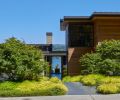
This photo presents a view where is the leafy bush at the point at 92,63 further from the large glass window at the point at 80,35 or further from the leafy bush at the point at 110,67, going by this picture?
the large glass window at the point at 80,35

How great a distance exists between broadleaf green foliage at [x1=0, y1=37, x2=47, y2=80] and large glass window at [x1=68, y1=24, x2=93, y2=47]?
1191cm

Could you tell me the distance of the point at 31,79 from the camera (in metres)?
21.6

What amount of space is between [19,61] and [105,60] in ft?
25.2

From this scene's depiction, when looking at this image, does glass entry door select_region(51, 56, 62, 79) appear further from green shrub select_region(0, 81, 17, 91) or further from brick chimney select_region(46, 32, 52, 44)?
green shrub select_region(0, 81, 17, 91)

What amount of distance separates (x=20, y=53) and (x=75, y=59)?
41.9 feet

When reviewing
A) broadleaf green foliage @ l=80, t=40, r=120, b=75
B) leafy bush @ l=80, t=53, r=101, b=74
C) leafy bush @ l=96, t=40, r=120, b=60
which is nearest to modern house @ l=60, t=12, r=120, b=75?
leafy bush @ l=80, t=53, r=101, b=74

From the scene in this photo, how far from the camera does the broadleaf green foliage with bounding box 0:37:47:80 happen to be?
20.5m

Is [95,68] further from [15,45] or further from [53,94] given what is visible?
[53,94]

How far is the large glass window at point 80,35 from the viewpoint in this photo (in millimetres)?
33469

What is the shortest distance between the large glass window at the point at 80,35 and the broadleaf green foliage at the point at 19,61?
11.9m

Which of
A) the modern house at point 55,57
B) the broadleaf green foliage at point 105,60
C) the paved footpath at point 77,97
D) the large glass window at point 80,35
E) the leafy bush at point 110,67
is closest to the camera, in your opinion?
the paved footpath at point 77,97

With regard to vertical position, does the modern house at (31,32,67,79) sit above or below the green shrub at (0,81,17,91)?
above

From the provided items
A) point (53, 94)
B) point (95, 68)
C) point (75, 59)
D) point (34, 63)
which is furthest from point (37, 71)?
point (75, 59)

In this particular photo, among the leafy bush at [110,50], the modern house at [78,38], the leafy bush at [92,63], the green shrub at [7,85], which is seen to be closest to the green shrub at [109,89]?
the green shrub at [7,85]
